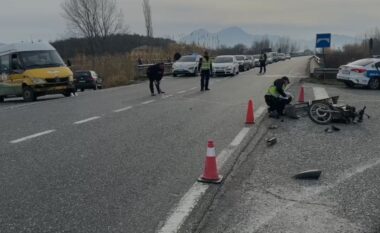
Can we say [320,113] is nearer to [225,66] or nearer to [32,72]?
[32,72]

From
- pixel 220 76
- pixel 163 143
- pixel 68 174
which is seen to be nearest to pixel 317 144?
pixel 163 143

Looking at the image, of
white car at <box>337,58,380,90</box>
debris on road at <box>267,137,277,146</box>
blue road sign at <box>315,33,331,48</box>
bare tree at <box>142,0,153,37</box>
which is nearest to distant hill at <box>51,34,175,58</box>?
bare tree at <box>142,0,153,37</box>

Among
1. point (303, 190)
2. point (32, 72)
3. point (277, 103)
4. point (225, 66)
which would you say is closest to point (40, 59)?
point (32, 72)

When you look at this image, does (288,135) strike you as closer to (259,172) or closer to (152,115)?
(259,172)

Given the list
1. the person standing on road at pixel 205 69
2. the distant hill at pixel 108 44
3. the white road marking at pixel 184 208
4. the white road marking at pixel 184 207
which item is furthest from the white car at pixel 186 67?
the distant hill at pixel 108 44

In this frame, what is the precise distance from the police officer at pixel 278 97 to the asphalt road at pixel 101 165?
0.91m

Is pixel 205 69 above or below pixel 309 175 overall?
above

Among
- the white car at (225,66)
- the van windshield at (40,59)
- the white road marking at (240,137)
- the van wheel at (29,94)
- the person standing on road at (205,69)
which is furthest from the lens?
the white car at (225,66)

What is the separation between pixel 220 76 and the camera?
3375 centimetres

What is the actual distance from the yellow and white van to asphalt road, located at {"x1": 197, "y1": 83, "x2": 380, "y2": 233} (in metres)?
13.3

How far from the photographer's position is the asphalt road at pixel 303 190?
427 centimetres

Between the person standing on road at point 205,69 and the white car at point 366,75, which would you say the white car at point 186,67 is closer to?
the person standing on road at point 205,69

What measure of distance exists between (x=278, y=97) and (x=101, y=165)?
235 inches

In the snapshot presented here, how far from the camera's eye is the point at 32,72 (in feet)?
62.3
